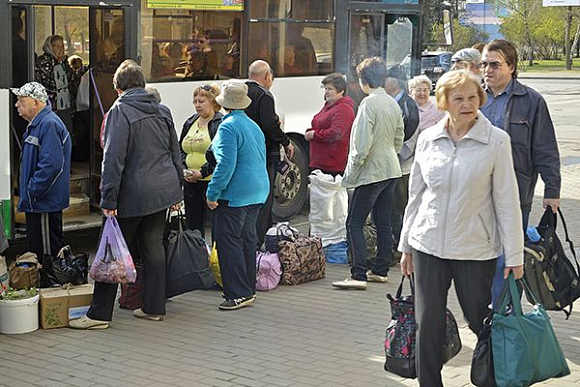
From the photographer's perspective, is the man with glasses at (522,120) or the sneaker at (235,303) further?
the sneaker at (235,303)

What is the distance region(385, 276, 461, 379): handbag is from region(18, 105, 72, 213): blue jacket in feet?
10.3

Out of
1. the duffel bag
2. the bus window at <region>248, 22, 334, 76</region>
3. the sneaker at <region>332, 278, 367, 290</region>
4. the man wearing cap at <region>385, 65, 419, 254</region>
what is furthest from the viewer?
the bus window at <region>248, 22, 334, 76</region>

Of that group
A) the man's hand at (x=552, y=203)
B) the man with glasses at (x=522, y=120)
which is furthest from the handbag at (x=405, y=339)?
the man's hand at (x=552, y=203)

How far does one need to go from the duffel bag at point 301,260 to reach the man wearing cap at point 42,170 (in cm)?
184

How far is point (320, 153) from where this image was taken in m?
10.1

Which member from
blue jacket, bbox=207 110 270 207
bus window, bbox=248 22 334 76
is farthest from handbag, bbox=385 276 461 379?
bus window, bbox=248 22 334 76

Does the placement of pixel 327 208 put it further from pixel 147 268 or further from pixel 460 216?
pixel 460 216

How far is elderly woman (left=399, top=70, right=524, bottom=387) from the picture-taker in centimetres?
508

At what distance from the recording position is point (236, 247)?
7734 millimetres

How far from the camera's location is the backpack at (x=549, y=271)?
6438mm

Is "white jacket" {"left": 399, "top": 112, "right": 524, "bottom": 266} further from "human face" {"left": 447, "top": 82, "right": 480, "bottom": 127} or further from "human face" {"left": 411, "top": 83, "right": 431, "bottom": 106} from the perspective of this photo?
"human face" {"left": 411, "top": 83, "right": 431, "bottom": 106}

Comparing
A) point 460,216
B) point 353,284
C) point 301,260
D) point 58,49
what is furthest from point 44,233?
point 460,216

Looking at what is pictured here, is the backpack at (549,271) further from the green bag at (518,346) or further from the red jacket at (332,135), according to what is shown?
the red jacket at (332,135)

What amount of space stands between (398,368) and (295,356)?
1.30 metres
